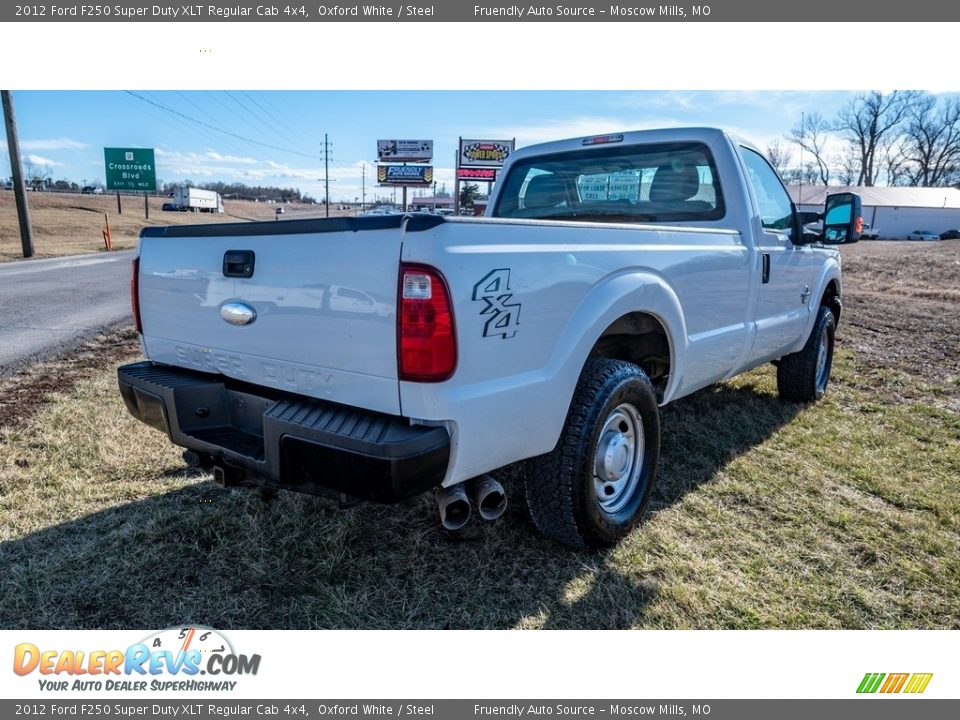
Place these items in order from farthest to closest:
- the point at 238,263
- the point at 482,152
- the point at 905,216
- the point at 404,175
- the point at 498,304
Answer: the point at 905,216
the point at 404,175
the point at 482,152
the point at 238,263
the point at 498,304

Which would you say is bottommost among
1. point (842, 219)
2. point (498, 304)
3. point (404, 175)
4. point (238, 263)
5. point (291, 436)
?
point (291, 436)

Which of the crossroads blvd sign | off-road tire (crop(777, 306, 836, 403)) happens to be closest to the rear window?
off-road tire (crop(777, 306, 836, 403))

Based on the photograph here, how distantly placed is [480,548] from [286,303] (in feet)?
4.72

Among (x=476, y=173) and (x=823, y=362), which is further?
(x=476, y=173)

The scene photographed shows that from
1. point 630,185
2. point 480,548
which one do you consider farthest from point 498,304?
point 630,185

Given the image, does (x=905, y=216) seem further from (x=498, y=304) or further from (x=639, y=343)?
(x=498, y=304)

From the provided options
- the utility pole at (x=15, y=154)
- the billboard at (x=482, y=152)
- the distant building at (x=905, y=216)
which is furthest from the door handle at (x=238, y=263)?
the distant building at (x=905, y=216)

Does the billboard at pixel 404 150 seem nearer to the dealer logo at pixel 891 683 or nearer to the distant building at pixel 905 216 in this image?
the distant building at pixel 905 216

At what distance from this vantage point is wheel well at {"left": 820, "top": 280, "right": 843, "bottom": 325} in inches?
223

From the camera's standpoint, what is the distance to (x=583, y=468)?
275 cm

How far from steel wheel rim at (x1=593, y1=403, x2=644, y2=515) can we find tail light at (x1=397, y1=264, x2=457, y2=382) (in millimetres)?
1024

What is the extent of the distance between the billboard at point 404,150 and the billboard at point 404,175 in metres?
1.08

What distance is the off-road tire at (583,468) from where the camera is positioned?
2.74 m

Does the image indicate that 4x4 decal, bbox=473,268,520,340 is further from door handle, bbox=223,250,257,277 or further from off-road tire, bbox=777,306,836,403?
off-road tire, bbox=777,306,836,403
